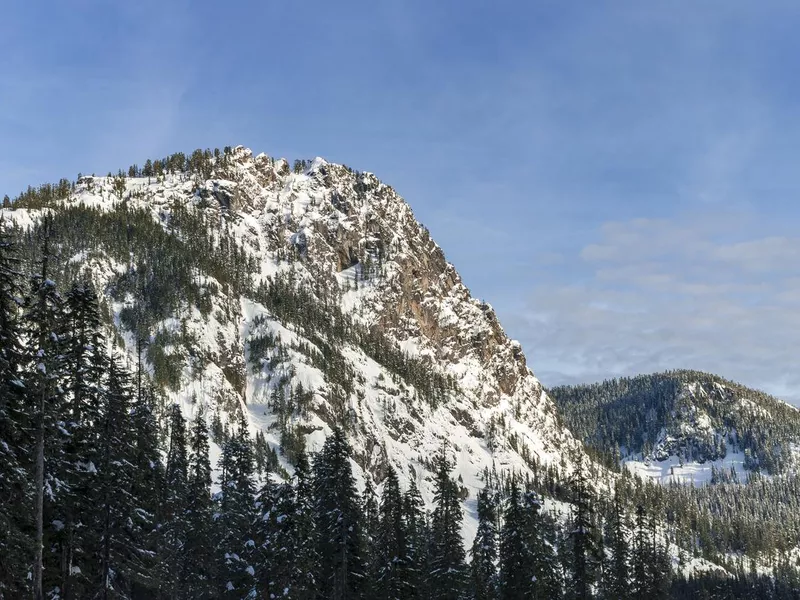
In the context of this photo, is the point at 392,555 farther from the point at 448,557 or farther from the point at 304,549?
the point at 304,549

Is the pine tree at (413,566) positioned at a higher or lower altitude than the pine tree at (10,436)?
lower

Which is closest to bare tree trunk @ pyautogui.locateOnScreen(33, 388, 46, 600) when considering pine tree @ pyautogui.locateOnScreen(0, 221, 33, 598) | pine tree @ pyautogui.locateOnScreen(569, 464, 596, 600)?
pine tree @ pyautogui.locateOnScreen(0, 221, 33, 598)

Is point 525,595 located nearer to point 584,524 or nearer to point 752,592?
point 584,524

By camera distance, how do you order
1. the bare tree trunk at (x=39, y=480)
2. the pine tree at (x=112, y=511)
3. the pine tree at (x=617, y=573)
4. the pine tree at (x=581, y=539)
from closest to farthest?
the bare tree trunk at (x=39, y=480)
the pine tree at (x=112, y=511)
the pine tree at (x=581, y=539)
the pine tree at (x=617, y=573)

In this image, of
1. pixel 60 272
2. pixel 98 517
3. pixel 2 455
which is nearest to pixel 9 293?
pixel 2 455

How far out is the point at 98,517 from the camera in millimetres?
40906

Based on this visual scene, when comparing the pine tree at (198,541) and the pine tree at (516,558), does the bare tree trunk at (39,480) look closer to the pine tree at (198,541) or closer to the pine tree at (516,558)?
the pine tree at (198,541)

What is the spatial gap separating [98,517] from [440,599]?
1284 inches

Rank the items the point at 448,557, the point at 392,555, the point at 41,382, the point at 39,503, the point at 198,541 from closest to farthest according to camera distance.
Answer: the point at 41,382, the point at 39,503, the point at 198,541, the point at 392,555, the point at 448,557

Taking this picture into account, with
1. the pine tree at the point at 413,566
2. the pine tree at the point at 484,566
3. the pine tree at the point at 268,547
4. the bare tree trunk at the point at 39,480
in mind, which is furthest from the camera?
the pine tree at the point at 484,566

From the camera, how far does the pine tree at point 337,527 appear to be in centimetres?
5697

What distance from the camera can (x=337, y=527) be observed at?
57.2 meters

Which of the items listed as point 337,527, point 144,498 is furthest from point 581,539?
point 144,498

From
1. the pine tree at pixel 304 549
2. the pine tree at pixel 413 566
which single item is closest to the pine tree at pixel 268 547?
the pine tree at pixel 304 549
